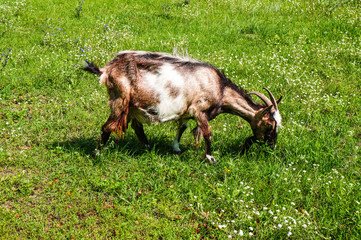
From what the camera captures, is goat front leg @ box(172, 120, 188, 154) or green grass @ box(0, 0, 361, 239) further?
goat front leg @ box(172, 120, 188, 154)

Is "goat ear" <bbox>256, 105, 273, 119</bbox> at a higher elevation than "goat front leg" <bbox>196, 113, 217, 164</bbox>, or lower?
higher

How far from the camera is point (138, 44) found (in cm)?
819

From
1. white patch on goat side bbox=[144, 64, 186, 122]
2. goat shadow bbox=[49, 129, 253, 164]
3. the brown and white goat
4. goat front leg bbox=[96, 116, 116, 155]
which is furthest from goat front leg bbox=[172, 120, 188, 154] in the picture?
goat front leg bbox=[96, 116, 116, 155]

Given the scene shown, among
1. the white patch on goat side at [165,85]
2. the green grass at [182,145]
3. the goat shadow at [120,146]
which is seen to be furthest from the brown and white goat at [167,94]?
the green grass at [182,145]

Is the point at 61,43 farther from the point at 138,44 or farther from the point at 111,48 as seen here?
the point at 138,44

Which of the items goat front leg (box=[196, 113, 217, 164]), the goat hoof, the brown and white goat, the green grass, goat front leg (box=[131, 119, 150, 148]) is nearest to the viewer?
the green grass

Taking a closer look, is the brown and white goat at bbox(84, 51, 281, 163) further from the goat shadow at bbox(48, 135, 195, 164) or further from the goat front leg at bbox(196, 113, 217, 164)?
the goat shadow at bbox(48, 135, 195, 164)

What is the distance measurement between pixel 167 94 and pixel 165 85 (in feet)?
0.39

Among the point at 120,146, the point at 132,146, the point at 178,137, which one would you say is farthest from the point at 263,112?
the point at 120,146

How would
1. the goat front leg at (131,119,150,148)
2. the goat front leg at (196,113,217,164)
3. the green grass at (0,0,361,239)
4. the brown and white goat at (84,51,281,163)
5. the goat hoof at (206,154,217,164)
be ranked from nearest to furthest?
the green grass at (0,0,361,239)
the brown and white goat at (84,51,281,163)
the goat front leg at (196,113,217,164)
the goat hoof at (206,154,217,164)
the goat front leg at (131,119,150,148)

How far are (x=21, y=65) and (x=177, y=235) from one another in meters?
5.07

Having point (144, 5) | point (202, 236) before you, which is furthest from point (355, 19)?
point (202, 236)

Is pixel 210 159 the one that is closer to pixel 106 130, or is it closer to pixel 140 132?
pixel 140 132

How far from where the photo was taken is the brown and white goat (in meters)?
4.82
